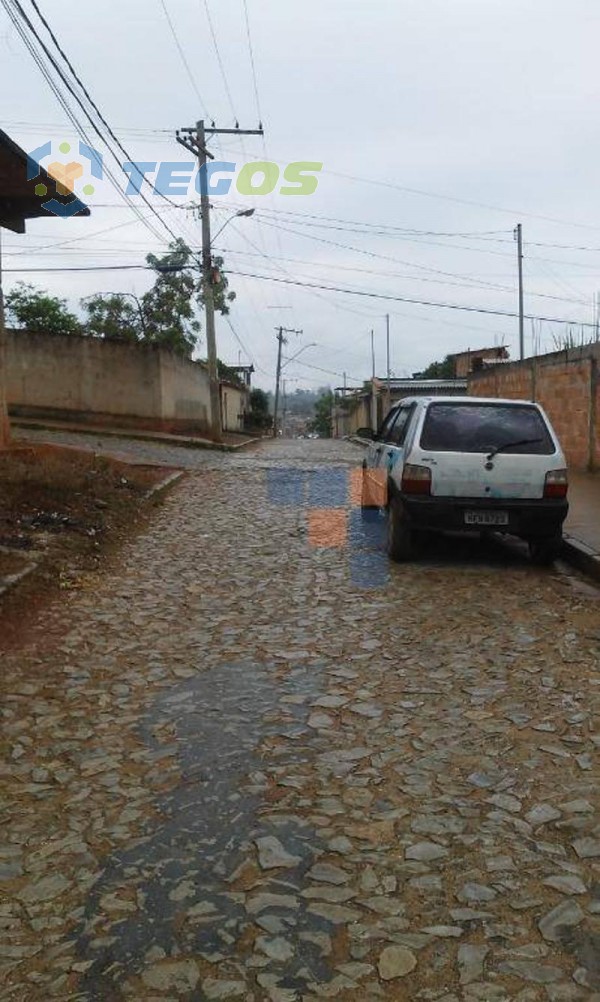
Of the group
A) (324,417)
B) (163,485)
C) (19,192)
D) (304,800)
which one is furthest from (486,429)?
(324,417)

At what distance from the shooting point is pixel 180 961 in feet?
7.81

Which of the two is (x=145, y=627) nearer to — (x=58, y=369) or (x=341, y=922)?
(x=341, y=922)

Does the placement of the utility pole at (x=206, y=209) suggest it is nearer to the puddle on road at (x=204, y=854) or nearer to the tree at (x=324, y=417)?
the puddle on road at (x=204, y=854)

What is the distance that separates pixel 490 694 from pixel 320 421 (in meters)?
87.2

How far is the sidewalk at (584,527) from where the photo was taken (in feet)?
24.7

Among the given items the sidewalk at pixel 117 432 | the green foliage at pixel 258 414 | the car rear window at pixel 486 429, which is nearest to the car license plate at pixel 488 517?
the car rear window at pixel 486 429

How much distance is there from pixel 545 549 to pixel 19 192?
27.3 ft

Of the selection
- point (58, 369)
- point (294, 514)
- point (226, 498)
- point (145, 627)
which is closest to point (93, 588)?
point (145, 627)

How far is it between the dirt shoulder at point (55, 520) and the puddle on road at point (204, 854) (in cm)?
201

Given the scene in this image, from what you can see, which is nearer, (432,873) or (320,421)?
(432,873)

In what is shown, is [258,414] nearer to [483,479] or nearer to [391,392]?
[391,392]

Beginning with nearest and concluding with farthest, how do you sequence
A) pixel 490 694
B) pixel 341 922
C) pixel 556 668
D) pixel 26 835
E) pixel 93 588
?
pixel 341 922 → pixel 26 835 → pixel 490 694 → pixel 556 668 → pixel 93 588

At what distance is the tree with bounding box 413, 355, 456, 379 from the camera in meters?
54.3

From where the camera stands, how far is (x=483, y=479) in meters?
7.30
